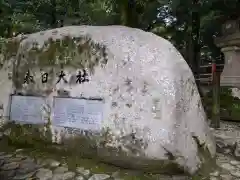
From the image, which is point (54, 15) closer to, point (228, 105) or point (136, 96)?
point (228, 105)

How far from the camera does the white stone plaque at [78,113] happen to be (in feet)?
11.9

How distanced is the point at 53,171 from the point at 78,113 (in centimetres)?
86

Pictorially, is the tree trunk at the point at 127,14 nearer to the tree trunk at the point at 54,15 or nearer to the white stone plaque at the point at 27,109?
the tree trunk at the point at 54,15

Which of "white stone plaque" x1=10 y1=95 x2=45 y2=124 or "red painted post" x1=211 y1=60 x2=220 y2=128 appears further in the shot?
"red painted post" x1=211 y1=60 x2=220 y2=128

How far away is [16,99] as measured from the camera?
4.37 m

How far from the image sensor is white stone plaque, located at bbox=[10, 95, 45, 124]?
4.11 meters

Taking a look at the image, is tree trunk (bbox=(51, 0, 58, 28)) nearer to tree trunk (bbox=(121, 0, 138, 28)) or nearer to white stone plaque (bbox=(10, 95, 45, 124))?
tree trunk (bbox=(121, 0, 138, 28))

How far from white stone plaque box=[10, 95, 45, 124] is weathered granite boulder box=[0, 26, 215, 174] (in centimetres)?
21

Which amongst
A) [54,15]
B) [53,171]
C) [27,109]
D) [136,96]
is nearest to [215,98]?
[136,96]

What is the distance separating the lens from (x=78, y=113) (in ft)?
12.3

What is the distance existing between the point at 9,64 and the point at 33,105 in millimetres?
1009

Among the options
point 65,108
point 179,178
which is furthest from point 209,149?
point 65,108


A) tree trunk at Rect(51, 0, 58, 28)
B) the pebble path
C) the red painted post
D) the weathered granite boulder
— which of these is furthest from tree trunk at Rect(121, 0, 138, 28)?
the pebble path

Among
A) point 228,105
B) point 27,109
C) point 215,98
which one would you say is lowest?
point 228,105
